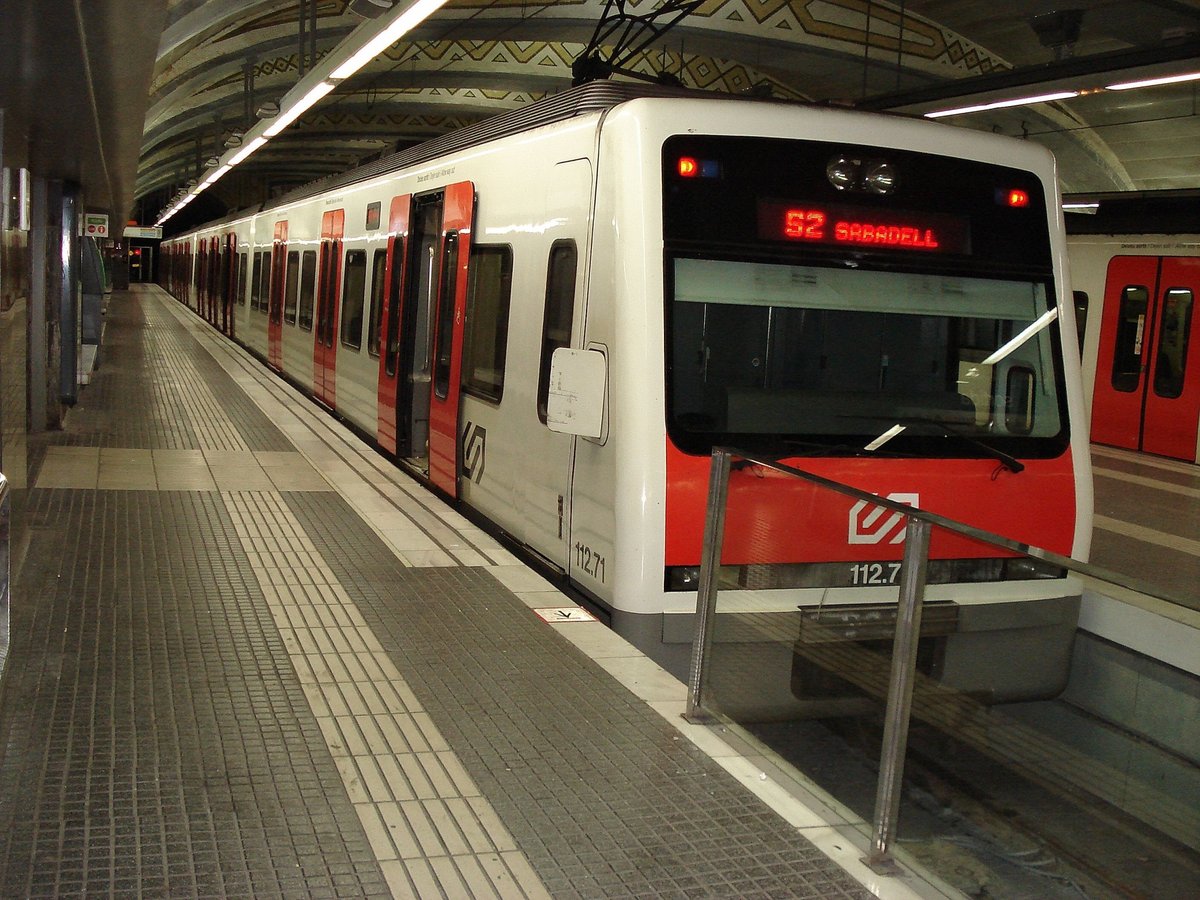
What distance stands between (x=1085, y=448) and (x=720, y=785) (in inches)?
104

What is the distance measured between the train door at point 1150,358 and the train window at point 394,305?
338 inches

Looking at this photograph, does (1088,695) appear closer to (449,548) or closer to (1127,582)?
(1127,582)

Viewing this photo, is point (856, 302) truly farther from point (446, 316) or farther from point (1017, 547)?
point (446, 316)

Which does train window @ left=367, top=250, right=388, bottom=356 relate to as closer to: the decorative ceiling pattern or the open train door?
the decorative ceiling pattern

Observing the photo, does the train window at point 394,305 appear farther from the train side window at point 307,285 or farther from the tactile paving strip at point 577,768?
the train side window at point 307,285

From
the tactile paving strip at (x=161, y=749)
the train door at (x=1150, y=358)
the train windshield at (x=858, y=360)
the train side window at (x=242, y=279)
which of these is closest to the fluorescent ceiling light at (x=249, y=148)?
the train side window at (x=242, y=279)

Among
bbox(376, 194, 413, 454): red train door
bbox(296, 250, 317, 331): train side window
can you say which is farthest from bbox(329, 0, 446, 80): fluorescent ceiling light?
bbox(296, 250, 317, 331): train side window

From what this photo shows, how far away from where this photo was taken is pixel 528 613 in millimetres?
5438

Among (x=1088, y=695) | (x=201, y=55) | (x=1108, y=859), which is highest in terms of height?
(x=201, y=55)

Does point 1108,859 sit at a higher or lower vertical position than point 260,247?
lower

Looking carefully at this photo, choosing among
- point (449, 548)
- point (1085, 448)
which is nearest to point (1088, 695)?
point (1085, 448)

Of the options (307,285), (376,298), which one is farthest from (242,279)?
(376,298)

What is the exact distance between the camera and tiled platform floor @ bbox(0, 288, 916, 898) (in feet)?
10.3

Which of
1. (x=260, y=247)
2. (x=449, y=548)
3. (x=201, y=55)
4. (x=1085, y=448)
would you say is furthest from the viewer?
(x=260, y=247)
